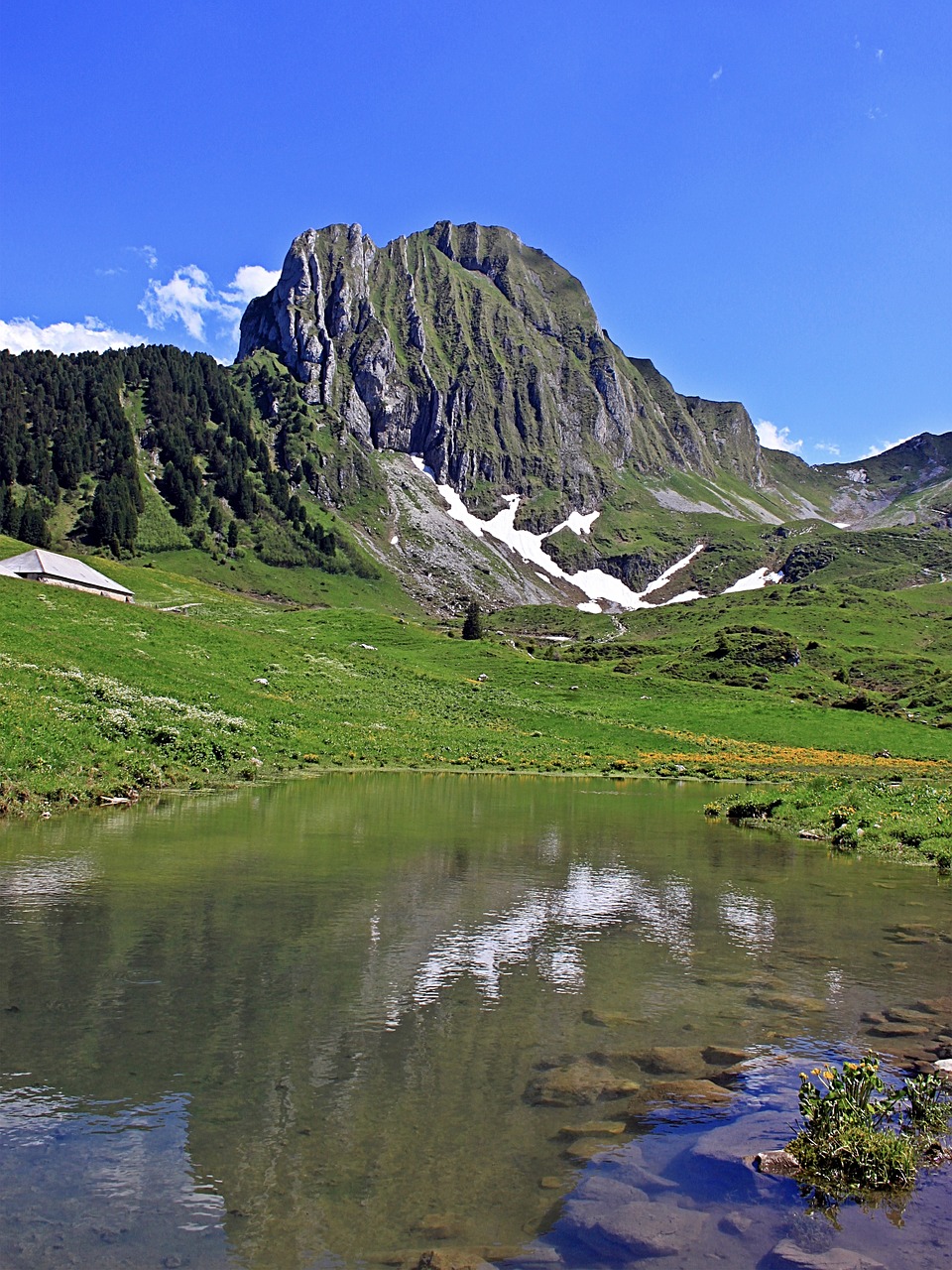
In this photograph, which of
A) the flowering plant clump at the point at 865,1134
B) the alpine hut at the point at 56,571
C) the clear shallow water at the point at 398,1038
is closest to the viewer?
the clear shallow water at the point at 398,1038

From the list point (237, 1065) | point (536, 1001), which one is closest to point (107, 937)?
point (237, 1065)

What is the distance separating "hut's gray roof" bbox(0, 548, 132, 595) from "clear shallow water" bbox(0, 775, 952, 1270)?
69.1m

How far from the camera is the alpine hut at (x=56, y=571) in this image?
264 feet

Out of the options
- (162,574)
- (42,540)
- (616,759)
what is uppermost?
(42,540)

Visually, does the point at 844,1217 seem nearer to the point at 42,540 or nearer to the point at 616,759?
the point at 616,759

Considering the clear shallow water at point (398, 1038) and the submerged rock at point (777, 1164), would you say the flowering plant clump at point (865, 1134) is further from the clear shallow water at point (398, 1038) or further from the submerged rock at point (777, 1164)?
the clear shallow water at point (398, 1038)

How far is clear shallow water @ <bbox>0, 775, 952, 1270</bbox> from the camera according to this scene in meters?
6.20

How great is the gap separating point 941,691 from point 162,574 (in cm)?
10807

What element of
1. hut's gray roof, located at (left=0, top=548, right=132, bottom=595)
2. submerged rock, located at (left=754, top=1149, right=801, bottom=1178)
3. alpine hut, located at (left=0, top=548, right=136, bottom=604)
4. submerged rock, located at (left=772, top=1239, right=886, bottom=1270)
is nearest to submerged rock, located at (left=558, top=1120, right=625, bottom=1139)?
submerged rock, located at (left=754, top=1149, right=801, bottom=1178)

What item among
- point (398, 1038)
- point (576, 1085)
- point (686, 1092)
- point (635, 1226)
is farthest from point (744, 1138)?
point (398, 1038)

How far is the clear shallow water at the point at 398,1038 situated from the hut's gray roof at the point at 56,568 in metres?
69.1

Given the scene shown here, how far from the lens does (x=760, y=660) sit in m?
129

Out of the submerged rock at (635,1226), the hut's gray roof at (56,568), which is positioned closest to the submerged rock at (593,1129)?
the submerged rock at (635,1226)

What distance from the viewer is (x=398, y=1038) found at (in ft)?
31.3
